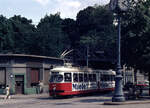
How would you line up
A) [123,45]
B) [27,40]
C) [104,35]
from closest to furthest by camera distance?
[123,45] → [104,35] → [27,40]

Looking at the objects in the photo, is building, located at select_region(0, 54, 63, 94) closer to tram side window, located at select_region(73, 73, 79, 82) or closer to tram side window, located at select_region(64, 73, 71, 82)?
tram side window, located at select_region(73, 73, 79, 82)

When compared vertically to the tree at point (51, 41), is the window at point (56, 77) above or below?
below

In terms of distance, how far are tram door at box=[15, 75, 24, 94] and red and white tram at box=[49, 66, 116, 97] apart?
1035 centimetres

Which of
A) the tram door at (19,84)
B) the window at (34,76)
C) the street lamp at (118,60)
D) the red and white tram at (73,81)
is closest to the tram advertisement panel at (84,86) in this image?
the red and white tram at (73,81)

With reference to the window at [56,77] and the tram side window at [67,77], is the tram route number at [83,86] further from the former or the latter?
the window at [56,77]

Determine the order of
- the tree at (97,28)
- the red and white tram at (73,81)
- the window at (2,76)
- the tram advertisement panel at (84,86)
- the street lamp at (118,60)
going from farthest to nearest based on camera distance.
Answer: the tree at (97,28), the window at (2,76), the tram advertisement panel at (84,86), the red and white tram at (73,81), the street lamp at (118,60)

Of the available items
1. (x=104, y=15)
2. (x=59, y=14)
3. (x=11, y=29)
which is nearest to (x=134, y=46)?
(x=104, y=15)

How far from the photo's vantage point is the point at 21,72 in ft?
139

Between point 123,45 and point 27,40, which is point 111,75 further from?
point 27,40

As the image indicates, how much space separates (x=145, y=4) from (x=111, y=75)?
16.4m

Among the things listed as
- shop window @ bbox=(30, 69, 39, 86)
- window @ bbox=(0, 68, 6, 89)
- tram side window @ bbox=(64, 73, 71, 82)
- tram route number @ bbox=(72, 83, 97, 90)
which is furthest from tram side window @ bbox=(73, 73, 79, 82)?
window @ bbox=(0, 68, 6, 89)

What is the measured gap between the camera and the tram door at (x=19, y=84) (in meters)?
42.4

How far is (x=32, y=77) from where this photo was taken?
4412 cm

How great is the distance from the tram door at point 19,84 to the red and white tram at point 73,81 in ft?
34.0
